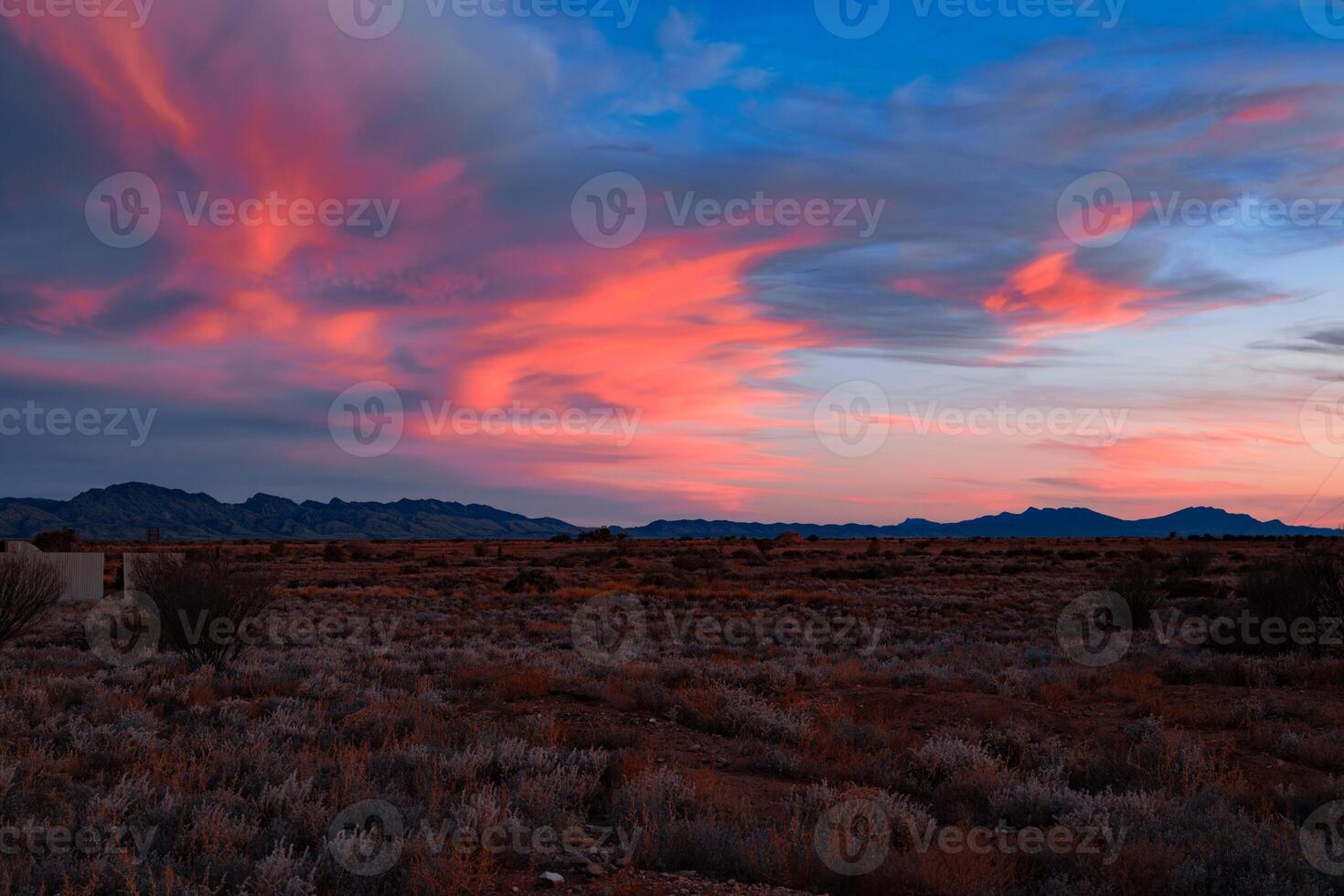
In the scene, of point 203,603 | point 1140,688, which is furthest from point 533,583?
point 1140,688

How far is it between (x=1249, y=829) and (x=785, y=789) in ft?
12.3

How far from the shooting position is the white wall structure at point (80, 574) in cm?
2991

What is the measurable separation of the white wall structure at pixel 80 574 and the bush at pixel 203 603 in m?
16.7

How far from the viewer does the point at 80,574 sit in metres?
30.8

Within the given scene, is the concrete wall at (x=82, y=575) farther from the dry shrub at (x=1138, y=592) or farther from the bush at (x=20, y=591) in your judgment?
the dry shrub at (x=1138, y=592)

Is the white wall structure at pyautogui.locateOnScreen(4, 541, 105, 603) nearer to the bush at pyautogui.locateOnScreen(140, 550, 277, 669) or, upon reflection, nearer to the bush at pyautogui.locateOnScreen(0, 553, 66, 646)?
the bush at pyautogui.locateOnScreen(0, 553, 66, 646)

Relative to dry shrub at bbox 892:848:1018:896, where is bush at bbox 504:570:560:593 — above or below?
below

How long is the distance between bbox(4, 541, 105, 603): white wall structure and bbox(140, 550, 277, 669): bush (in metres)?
16.7

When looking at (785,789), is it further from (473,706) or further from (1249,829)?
(473,706)

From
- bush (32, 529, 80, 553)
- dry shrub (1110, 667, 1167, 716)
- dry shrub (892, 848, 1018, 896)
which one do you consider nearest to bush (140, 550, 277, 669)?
dry shrub (892, 848, 1018, 896)

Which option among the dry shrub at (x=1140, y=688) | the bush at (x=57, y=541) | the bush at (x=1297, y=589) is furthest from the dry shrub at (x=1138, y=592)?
the bush at (x=57, y=541)

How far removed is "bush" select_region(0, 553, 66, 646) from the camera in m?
14.6

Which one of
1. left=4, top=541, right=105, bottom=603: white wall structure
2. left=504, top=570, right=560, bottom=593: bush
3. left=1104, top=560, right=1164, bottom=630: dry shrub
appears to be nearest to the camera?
left=1104, top=560, right=1164, bottom=630: dry shrub

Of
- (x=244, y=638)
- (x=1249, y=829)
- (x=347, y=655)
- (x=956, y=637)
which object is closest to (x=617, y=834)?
(x=1249, y=829)
